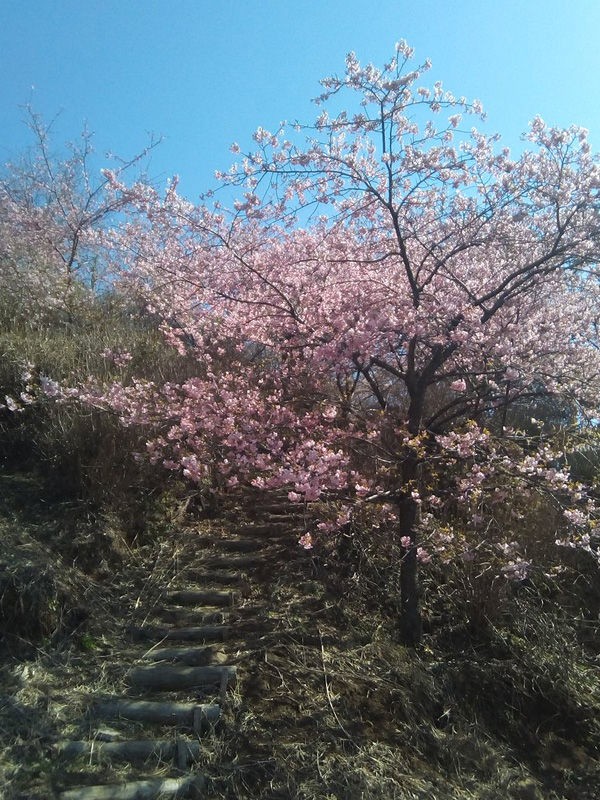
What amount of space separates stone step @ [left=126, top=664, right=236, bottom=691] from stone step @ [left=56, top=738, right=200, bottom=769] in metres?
0.46

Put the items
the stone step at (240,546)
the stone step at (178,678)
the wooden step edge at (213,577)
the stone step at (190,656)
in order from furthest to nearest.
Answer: the stone step at (240,546) → the wooden step edge at (213,577) → the stone step at (190,656) → the stone step at (178,678)

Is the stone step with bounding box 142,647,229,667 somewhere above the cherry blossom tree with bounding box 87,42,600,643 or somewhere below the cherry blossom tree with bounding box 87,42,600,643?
below

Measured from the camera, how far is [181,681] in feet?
12.7

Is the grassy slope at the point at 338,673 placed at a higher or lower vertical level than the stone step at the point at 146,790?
higher

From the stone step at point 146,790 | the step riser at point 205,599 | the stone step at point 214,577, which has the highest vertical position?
the stone step at point 214,577

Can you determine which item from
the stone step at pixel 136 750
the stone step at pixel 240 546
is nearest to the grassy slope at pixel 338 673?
the stone step at pixel 136 750

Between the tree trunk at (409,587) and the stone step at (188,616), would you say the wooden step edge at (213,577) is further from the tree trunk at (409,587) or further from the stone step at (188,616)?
the tree trunk at (409,587)

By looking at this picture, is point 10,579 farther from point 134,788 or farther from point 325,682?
point 325,682

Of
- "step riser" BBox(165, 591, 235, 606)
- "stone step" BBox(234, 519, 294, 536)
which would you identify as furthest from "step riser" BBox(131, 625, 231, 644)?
"stone step" BBox(234, 519, 294, 536)

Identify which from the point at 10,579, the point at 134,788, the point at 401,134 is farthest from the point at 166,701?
the point at 401,134

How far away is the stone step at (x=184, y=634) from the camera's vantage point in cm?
434

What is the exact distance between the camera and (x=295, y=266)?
19.1 ft

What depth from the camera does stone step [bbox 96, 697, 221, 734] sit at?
357 centimetres

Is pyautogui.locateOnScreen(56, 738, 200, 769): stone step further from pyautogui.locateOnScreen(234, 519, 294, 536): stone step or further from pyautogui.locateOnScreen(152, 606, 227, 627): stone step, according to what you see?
pyautogui.locateOnScreen(234, 519, 294, 536): stone step
